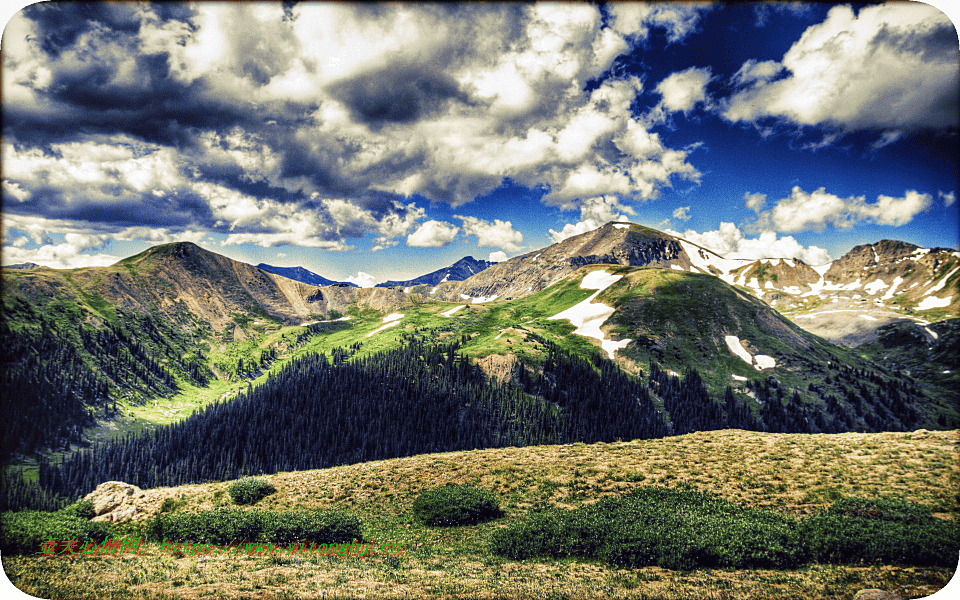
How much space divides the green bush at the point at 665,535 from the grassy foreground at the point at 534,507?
0.80 m

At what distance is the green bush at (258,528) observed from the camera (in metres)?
25.4

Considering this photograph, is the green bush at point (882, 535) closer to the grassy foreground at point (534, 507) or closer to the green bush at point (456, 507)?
the grassy foreground at point (534, 507)

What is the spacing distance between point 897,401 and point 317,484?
758ft

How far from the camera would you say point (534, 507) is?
31250mm

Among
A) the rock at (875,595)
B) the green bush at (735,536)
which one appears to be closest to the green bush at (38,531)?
the green bush at (735,536)

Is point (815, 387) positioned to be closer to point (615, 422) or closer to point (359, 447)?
point (615, 422)

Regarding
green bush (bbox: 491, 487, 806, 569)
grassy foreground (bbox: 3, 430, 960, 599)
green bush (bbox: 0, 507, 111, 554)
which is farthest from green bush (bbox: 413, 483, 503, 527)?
green bush (bbox: 0, 507, 111, 554)

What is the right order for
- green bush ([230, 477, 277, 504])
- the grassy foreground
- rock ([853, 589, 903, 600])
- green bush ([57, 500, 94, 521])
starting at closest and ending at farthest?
rock ([853, 589, 903, 600]) < the grassy foreground < green bush ([57, 500, 94, 521]) < green bush ([230, 477, 277, 504])

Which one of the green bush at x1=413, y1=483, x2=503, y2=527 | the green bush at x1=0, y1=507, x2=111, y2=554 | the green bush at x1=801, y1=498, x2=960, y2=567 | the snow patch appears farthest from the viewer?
the snow patch

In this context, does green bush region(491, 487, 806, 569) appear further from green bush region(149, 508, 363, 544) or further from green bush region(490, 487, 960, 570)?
green bush region(149, 508, 363, 544)

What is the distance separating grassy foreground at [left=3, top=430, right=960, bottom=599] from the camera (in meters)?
16.7

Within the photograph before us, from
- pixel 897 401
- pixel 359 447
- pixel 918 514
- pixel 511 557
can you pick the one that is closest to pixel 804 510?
pixel 918 514

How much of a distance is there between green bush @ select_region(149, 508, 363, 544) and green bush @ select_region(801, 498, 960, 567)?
26.5 meters

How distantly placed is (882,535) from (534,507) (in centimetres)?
1978
